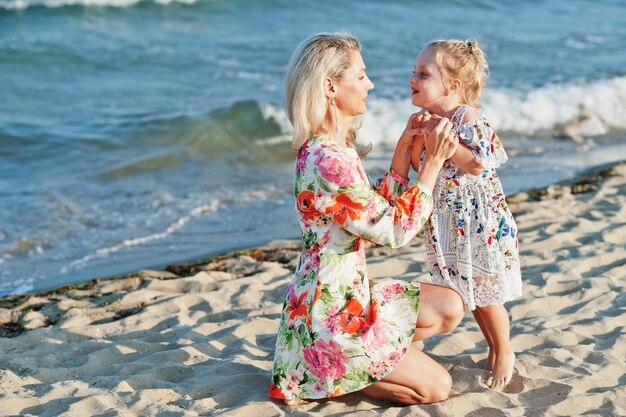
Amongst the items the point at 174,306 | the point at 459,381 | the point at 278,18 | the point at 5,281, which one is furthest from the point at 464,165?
the point at 278,18

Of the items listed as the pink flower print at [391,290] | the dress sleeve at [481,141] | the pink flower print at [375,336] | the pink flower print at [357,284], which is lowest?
the pink flower print at [375,336]

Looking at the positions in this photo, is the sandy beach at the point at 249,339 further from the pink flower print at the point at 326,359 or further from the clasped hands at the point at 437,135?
the clasped hands at the point at 437,135

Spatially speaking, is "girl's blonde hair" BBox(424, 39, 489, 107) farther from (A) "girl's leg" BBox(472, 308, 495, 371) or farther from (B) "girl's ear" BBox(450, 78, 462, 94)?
(A) "girl's leg" BBox(472, 308, 495, 371)

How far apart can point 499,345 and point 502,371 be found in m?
0.12

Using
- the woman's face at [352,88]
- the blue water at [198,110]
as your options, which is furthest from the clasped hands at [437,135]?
the blue water at [198,110]

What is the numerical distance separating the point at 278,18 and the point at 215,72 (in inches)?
182

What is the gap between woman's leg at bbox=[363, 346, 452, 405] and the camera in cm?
377

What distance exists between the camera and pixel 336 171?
3.63 metres

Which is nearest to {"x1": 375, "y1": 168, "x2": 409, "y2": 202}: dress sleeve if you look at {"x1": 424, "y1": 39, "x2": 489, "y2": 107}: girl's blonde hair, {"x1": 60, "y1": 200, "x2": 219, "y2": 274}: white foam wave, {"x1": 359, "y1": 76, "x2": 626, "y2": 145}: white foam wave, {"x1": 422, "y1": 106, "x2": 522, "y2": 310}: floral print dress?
{"x1": 422, "y1": 106, "x2": 522, "y2": 310}: floral print dress

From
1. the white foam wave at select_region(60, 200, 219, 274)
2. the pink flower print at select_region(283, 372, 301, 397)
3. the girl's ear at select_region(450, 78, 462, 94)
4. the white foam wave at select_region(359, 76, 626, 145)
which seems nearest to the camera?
the pink flower print at select_region(283, 372, 301, 397)

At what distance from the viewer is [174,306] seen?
17.9 ft

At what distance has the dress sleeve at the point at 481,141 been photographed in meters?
3.80

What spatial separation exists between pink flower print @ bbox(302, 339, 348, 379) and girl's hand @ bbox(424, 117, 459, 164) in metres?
0.95

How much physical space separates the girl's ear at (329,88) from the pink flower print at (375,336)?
1030 millimetres
